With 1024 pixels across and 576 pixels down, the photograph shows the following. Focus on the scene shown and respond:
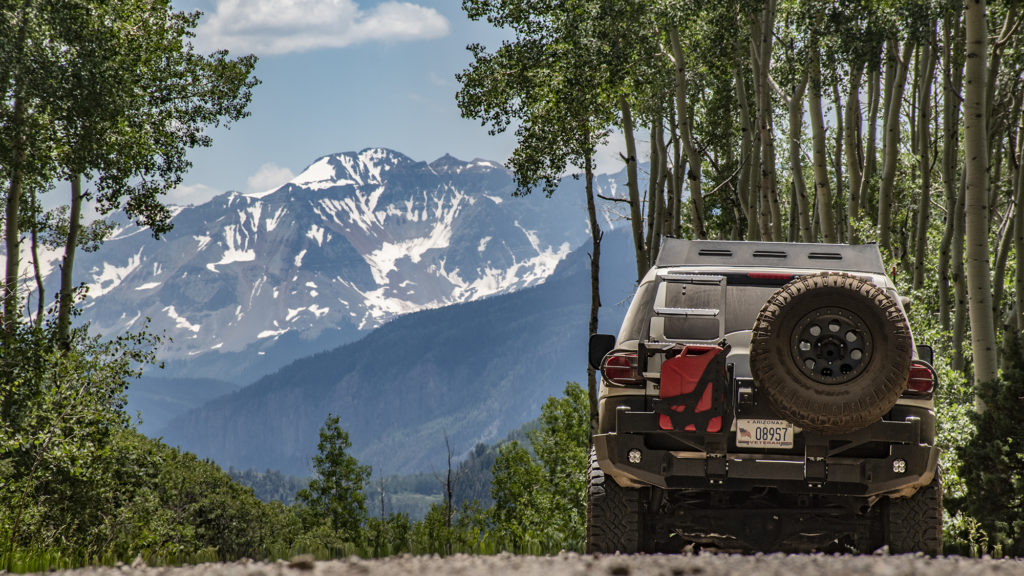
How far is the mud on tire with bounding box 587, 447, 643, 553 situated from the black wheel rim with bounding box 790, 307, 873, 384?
1.44 m

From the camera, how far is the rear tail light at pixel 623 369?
5293 millimetres

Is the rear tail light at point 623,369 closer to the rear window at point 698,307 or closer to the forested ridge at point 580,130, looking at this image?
the rear window at point 698,307

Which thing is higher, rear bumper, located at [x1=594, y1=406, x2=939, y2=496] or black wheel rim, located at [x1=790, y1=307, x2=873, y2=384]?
black wheel rim, located at [x1=790, y1=307, x2=873, y2=384]

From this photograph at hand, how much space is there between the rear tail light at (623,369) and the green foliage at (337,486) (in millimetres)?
51787

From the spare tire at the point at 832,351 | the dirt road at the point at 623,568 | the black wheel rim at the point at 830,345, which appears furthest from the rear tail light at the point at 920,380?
the dirt road at the point at 623,568

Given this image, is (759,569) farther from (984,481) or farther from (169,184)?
(169,184)

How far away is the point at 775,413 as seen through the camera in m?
5.06

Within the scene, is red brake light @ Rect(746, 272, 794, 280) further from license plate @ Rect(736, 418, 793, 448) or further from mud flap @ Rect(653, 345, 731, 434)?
license plate @ Rect(736, 418, 793, 448)

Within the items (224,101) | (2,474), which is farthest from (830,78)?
(2,474)

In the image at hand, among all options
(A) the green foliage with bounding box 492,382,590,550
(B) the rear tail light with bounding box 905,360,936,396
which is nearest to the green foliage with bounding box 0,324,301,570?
(B) the rear tail light with bounding box 905,360,936,396

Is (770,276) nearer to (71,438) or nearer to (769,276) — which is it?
(769,276)

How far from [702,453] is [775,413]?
0.49 metres

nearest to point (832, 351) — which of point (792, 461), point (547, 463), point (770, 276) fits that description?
point (792, 461)

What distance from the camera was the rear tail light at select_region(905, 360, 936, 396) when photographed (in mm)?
5074
